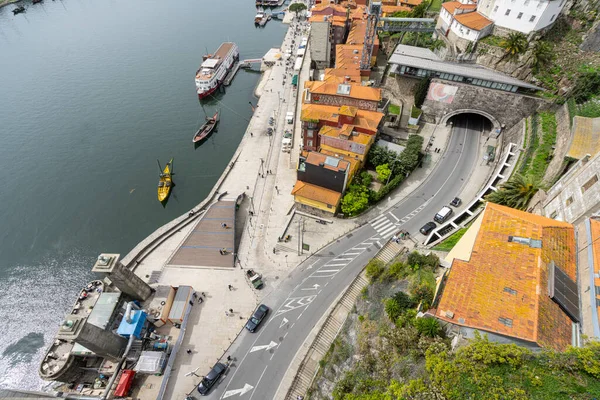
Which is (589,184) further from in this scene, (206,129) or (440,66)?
(206,129)

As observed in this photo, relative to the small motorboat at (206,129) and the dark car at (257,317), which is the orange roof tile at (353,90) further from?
the dark car at (257,317)

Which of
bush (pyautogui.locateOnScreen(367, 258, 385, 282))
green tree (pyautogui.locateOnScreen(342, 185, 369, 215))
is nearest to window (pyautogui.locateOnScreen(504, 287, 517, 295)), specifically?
bush (pyautogui.locateOnScreen(367, 258, 385, 282))

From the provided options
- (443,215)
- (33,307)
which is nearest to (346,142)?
(443,215)

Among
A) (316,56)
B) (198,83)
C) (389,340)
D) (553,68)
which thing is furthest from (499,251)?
(198,83)

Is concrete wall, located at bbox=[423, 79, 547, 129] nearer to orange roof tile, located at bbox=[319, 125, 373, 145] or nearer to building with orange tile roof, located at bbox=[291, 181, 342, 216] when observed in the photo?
orange roof tile, located at bbox=[319, 125, 373, 145]

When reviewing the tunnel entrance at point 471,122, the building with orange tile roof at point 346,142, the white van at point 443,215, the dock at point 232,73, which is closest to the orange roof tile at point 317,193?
the building with orange tile roof at point 346,142
